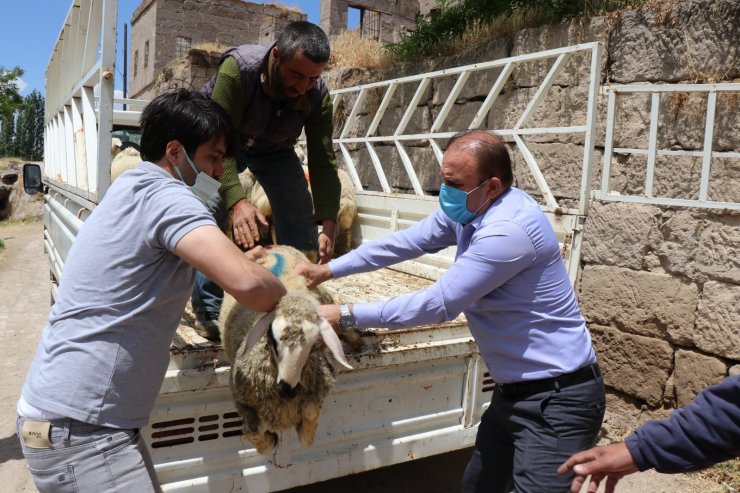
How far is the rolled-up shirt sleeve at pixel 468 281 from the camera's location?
228 centimetres

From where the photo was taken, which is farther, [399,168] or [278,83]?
[399,168]

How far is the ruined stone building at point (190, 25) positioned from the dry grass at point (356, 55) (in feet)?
39.7

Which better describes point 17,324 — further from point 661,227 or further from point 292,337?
point 661,227

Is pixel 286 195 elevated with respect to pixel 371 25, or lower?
lower

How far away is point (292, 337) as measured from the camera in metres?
2.22

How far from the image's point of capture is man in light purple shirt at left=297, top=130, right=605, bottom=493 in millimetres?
2307

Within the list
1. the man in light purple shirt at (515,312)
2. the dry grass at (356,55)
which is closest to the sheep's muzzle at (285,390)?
the man in light purple shirt at (515,312)

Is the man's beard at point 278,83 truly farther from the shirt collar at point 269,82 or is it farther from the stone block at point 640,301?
the stone block at point 640,301

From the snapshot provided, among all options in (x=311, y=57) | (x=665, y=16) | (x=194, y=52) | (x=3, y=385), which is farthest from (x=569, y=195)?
(x=194, y=52)

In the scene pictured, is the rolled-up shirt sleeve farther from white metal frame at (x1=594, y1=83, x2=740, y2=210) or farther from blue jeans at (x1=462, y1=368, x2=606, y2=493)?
white metal frame at (x1=594, y1=83, x2=740, y2=210)

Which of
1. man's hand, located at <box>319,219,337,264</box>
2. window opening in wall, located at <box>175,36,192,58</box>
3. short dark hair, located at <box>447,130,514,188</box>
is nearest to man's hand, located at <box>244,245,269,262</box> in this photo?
man's hand, located at <box>319,219,337,264</box>

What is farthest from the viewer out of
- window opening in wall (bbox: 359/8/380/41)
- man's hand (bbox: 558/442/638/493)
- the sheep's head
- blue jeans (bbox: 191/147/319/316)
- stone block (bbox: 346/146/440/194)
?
window opening in wall (bbox: 359/8/380/41)

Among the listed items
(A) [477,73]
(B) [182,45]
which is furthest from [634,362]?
(B) [182,45]

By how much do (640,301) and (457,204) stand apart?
9.58 feet
